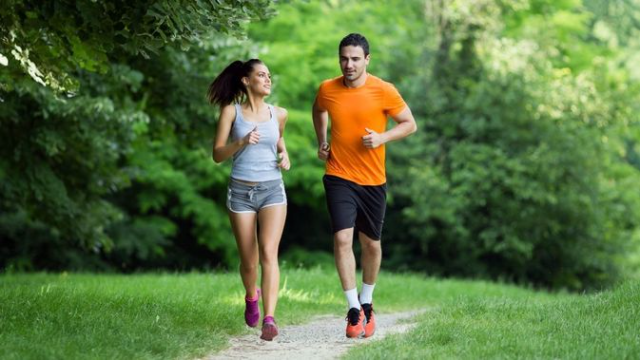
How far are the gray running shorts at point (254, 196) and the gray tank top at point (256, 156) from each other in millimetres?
56

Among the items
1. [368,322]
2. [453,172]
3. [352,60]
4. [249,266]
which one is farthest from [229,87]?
[453,172]

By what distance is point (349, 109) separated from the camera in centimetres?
884

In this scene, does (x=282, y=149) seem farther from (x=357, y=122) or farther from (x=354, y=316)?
(x=354, y=316)

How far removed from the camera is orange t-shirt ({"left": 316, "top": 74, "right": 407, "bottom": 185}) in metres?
8.84

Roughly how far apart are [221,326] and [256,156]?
1.62 meters

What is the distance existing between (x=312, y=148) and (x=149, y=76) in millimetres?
11610

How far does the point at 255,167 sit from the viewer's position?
8.68 metres

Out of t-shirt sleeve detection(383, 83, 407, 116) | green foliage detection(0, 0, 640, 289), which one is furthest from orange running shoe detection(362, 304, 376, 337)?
green foliage detection(0, 0, 640, 289)

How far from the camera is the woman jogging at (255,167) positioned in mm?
8664

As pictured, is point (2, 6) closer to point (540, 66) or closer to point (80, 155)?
point (80, 155)

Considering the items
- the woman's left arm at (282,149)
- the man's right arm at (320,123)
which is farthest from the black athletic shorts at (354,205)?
the woman's left arm at (282,149)

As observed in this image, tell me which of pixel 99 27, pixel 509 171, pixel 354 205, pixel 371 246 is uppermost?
pixel 99 27

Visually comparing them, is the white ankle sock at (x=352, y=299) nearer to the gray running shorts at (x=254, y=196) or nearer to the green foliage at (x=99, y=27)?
the gray running shorts at (x=254, y=196)

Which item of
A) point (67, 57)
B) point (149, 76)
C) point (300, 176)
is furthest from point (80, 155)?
point (300, 176)
